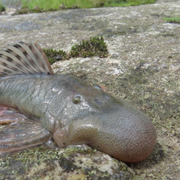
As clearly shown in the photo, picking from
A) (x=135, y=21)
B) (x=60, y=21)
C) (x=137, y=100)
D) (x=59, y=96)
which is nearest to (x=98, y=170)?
(x=59, y=96)

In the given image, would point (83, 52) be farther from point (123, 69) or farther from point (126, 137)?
point (126, 137)

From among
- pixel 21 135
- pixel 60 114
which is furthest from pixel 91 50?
pixel 21 135

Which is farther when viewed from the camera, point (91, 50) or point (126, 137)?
point (91, 50)

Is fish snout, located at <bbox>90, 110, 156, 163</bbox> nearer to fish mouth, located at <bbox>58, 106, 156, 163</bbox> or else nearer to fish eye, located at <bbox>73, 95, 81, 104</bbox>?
fish mouth, located at <bbox>58, 106, 156, 163</bbox>

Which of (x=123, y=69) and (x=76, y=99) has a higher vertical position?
(x=76, y=99)

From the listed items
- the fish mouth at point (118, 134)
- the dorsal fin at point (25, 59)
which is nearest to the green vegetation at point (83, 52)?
the dorsal fin at point (25, 59)

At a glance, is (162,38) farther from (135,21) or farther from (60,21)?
(60,21)

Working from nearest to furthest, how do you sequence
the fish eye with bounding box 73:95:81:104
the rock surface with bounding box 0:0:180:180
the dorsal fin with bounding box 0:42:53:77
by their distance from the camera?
the rock surface with bounding box 0:0:180:180, the fish eye with bounding box 73:95:81:104, the dorsal fin with bounding box 0:42:53:77

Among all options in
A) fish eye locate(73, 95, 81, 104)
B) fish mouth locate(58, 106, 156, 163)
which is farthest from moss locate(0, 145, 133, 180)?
fish eye locate(73, 95, 81, 104)
